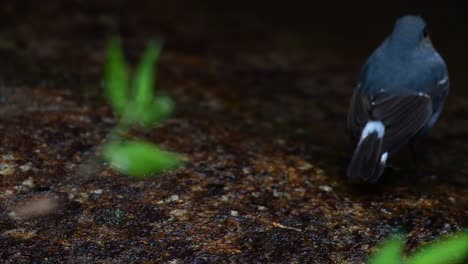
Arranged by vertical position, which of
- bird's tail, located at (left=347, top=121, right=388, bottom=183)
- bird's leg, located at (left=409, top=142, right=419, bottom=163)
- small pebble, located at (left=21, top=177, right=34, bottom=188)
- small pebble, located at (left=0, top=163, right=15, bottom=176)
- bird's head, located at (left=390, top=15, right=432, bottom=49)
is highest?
bird's head, located at (left=390, top=15, right=432, bottom=49)

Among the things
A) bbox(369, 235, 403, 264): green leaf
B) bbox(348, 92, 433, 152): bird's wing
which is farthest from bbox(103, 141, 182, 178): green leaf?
bbox(369, 235, 403, 264): green leaf

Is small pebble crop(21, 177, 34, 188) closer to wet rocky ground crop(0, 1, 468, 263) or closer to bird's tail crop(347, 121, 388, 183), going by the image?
wet rocky ground crop(0, 1, 468, 263)

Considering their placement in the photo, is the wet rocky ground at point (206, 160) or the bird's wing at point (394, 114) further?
the bird's wing at point (394, 114)

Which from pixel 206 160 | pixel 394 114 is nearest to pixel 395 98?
pixel 394 114

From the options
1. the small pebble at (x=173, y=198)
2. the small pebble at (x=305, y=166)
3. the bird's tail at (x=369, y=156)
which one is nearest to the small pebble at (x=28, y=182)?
the small pebble at (x=173, y=198)

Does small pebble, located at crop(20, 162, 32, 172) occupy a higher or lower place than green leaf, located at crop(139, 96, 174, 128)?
lower

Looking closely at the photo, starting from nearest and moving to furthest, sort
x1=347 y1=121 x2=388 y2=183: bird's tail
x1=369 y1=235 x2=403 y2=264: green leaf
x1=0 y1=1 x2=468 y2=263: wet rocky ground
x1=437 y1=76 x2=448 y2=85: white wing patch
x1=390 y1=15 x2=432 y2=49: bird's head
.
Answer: x1=369 y1=235 x2=403 y2=264: green leaf < x1=0 y1=1 x2=468 y2=263: wet rocky ground < x1=347 y1=121 x2=388 y2=183: bird's tail < x1=437 y1=76 x2=448 y2=85: white wing patch < x1=390 y1=15 x2=432 y2=49: bird's head

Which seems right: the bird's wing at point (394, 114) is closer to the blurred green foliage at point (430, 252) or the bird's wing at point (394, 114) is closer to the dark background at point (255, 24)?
the blurred green foliage at point (430, 252)
